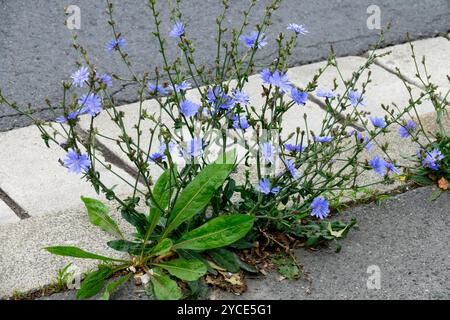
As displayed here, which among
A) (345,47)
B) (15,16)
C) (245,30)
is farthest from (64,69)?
(345,47)

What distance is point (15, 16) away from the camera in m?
4.76

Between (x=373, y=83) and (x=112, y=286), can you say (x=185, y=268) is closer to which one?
(x=112, y=286)

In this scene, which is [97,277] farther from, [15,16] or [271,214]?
[15,16]

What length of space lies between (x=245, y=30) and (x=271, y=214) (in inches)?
83.9

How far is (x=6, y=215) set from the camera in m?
3.06

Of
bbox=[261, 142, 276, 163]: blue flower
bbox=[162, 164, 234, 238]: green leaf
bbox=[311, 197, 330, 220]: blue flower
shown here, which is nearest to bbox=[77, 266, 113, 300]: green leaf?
bbox=[162, 164, 234, 238]: green leaf

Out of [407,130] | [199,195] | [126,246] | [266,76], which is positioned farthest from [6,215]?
[407,130]

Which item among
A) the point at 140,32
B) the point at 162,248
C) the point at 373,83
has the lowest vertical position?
the point at 162,248

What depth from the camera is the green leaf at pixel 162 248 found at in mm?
2617

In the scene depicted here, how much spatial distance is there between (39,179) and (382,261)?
1.43 meters

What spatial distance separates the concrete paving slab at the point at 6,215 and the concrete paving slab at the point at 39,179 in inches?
2.3

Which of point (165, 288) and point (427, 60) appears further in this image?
point (427, 60)

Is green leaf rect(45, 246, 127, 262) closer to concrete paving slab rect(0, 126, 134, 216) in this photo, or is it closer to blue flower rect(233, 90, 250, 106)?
concrete paving slab rect(0, 126, 134, 216)

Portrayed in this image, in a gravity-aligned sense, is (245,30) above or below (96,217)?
above
